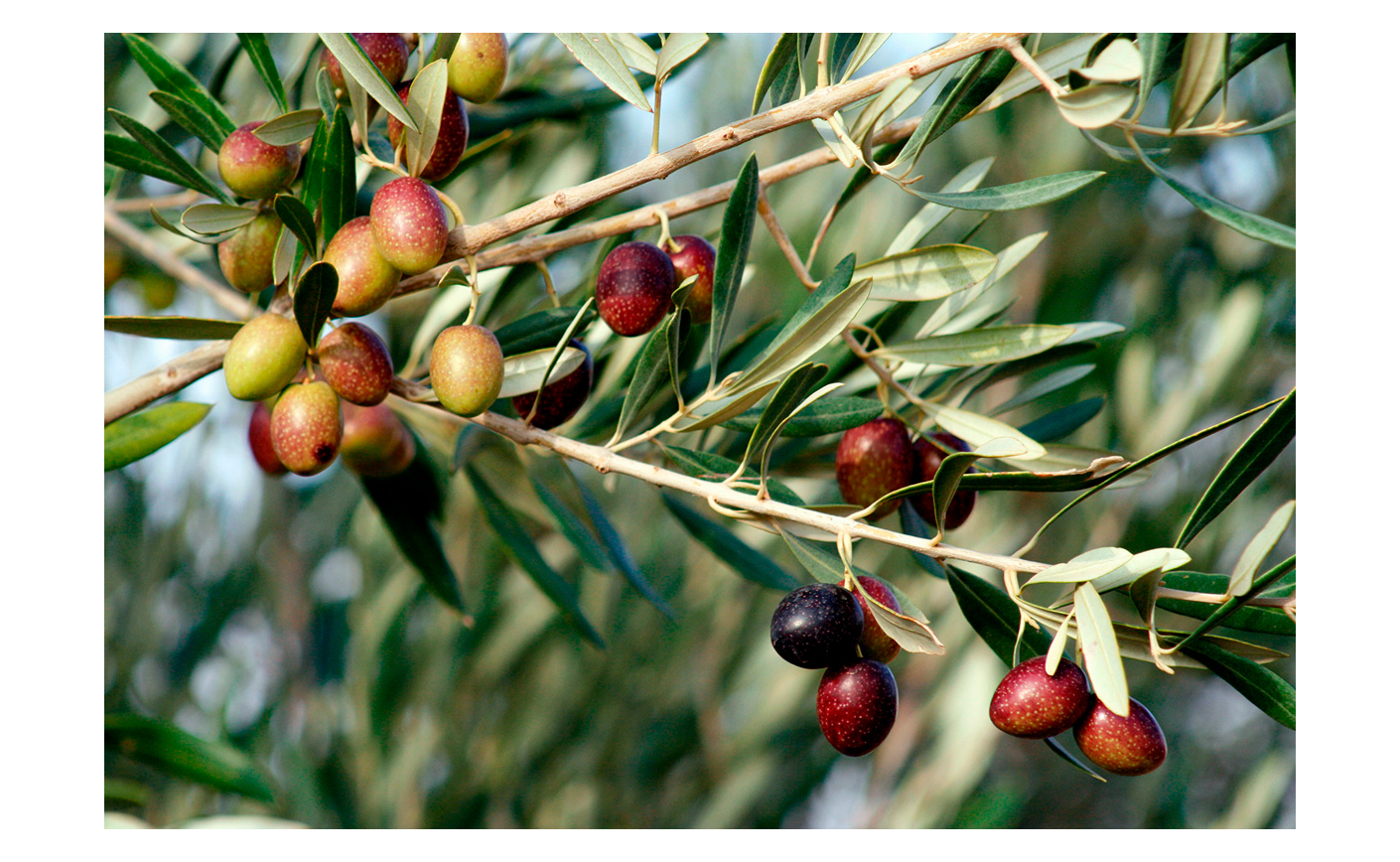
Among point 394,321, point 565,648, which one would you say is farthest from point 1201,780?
point 394,321

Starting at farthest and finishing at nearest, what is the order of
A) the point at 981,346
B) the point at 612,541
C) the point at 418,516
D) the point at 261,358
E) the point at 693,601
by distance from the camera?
the point at 693,601 < the point at 418,516 < the point at 612,541 < the point at 981,346 < the point at 261,358

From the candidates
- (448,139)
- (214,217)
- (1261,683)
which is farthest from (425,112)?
(1261,683)

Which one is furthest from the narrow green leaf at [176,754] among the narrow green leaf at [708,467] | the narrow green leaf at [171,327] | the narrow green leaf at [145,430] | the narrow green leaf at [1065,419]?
the narrow green leaf at [1065,419]

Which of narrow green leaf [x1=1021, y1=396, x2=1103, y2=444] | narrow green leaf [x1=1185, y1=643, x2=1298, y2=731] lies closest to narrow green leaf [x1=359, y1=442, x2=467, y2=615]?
narrow green leaf [x1=1021, y1=396, x2=1103, y2=444]

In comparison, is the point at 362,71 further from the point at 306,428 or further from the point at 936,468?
the point at 936,468

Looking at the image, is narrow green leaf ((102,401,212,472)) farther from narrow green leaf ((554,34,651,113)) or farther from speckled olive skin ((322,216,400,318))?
narrow green leaf ((554,34,651,113))

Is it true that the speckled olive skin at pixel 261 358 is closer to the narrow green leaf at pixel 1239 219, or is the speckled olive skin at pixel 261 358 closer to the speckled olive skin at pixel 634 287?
the speckled olive skin at pixel 634 287

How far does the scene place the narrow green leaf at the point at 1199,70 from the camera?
0.55 meters

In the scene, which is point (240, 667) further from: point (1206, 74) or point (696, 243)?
point (1206, 74)

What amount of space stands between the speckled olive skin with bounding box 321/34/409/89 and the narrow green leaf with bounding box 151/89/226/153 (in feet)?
0.30

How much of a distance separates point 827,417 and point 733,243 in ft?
0.53

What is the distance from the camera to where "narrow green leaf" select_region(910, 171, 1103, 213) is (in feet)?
1.87

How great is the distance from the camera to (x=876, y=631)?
608 mm

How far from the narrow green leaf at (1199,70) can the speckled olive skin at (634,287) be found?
1.11 feet
